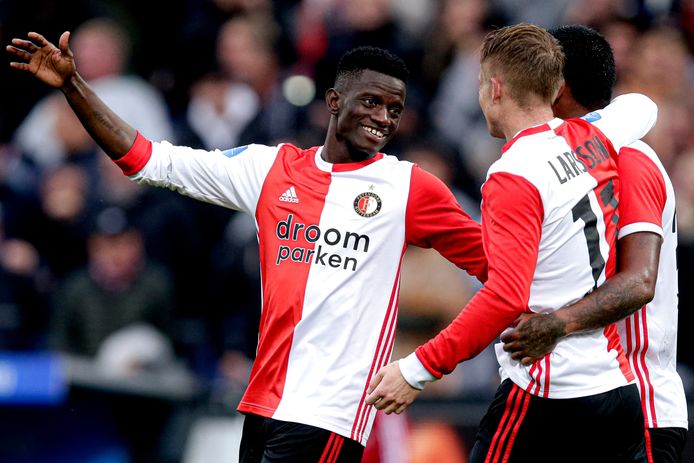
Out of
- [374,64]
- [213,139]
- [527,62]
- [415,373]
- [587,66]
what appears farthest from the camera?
[213,139]

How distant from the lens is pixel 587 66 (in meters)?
4.67

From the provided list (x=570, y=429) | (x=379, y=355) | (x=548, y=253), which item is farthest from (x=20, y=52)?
(x=570, y=429)

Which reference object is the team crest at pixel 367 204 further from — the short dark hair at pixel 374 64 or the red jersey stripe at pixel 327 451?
the red jersey stripe at pixel 327 451

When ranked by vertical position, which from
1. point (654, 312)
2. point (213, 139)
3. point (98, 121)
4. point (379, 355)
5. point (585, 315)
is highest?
point (213, 139)

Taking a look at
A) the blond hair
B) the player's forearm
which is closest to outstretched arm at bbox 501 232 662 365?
the blond hair

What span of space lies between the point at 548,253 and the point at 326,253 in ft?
3.01

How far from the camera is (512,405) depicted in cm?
433

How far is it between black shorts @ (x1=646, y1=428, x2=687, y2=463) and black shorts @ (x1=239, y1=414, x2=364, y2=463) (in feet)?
3.64

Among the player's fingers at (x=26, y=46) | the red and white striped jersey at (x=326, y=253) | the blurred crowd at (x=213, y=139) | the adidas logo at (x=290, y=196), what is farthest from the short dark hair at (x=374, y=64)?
the blurred crowd at (x=213, y=139)

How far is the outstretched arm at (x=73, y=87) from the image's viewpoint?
15.5ft

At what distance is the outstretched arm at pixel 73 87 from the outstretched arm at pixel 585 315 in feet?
5.66

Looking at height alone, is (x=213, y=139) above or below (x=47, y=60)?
above

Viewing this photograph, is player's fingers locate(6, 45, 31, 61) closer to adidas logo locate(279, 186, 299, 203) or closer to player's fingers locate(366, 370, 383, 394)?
adidas logo locate(279, 186, 299, 203)

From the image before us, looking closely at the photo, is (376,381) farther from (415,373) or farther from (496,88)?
(496,88)
